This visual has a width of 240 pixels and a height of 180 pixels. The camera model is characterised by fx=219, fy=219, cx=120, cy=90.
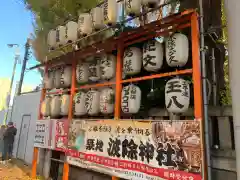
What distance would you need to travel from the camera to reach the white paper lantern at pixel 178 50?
490cm

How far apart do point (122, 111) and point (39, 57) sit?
13.6m

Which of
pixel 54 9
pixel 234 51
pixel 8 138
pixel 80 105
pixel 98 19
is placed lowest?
pixel 8 138

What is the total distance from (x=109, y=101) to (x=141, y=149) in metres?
1.92

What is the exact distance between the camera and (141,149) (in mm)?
5156

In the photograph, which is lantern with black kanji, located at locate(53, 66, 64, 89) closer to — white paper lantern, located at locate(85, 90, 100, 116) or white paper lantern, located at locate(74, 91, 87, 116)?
white paper lantern, located at locate(74, 91, 87, 116)

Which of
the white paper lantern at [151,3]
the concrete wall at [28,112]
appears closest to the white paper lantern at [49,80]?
the concrete wall at [28,112]

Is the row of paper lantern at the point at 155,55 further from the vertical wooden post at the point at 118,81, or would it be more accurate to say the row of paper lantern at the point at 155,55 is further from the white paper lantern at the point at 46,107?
the white paper lantern at the point at 46,107

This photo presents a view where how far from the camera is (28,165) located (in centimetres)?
1330

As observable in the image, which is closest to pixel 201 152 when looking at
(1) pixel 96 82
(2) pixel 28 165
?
(1) pixel 96 82

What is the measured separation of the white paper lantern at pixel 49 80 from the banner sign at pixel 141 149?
3209mm

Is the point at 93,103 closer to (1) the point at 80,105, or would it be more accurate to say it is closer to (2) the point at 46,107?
(1) the point at 80,105

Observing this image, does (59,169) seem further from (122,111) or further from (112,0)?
(112,0)

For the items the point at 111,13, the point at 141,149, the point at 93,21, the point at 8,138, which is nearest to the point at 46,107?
the point at 93,21

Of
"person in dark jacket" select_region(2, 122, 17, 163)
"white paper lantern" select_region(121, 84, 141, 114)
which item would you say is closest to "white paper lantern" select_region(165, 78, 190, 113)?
"white paper lantern" select_region(121, 84, 141, 114)
